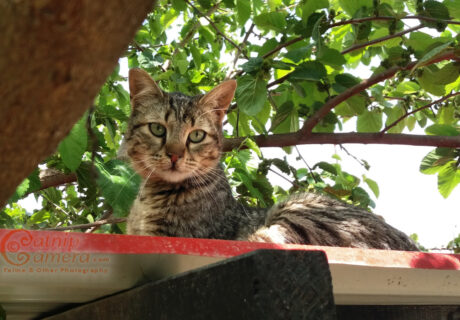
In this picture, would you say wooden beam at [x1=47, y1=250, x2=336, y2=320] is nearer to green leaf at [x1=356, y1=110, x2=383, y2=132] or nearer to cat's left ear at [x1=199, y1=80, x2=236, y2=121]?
cat's left ear at [x1=199, y1=80, x2=236, y2=121]

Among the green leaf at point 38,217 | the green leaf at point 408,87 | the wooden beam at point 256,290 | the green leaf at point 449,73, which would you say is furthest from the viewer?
the green leaf at point 38,217

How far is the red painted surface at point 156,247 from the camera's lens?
1057mm

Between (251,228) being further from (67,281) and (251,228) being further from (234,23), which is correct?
(234,23)

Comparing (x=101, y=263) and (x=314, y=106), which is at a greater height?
(x=314, y=106)

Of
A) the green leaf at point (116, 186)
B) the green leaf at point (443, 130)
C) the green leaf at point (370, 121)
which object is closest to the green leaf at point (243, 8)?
the green leaf at point (370, 121)

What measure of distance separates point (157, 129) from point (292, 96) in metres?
0.93

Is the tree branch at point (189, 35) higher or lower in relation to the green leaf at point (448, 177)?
higher

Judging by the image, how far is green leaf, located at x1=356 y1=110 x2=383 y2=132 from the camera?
3.41 metres

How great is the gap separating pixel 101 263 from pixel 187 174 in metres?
1.82

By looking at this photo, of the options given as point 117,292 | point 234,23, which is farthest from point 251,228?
point 234,23

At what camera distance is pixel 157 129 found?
10.3 ft

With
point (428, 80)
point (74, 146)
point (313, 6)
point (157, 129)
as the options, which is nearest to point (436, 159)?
point (428, 80)

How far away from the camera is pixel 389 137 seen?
10.1ft

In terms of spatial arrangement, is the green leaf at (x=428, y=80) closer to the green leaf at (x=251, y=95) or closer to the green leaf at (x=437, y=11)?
the green leaf at (x=437, y=11)
